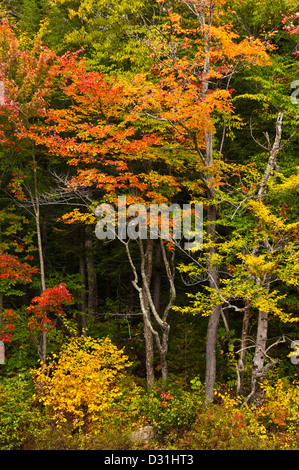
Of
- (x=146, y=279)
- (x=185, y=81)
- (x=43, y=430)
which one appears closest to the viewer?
(x=43, y=430)

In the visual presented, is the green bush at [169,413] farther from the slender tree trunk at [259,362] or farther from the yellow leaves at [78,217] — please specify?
the yellow leaves at [78,217]

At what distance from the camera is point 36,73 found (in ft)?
30.0

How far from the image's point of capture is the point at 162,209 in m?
9.95

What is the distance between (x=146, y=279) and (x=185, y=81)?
524cm

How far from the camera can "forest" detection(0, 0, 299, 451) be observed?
7008 millimetres

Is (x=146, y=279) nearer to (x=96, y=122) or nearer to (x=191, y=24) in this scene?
(x=96, y=122)

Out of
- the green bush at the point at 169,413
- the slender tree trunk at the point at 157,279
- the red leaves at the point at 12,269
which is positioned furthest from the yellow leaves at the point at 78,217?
the green bush at the point at 169,413

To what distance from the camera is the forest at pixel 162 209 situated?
23.0ft

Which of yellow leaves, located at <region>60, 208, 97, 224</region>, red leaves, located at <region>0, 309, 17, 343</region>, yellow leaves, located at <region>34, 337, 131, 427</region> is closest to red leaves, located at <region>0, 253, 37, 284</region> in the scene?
red leaves, located at <region>0, 309, 17, 343</region>

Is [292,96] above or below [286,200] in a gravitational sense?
above

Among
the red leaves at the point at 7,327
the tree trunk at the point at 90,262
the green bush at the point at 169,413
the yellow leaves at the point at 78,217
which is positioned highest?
the yellow leaves at the point at 78,217

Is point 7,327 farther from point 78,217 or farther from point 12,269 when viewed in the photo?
point 78,217
